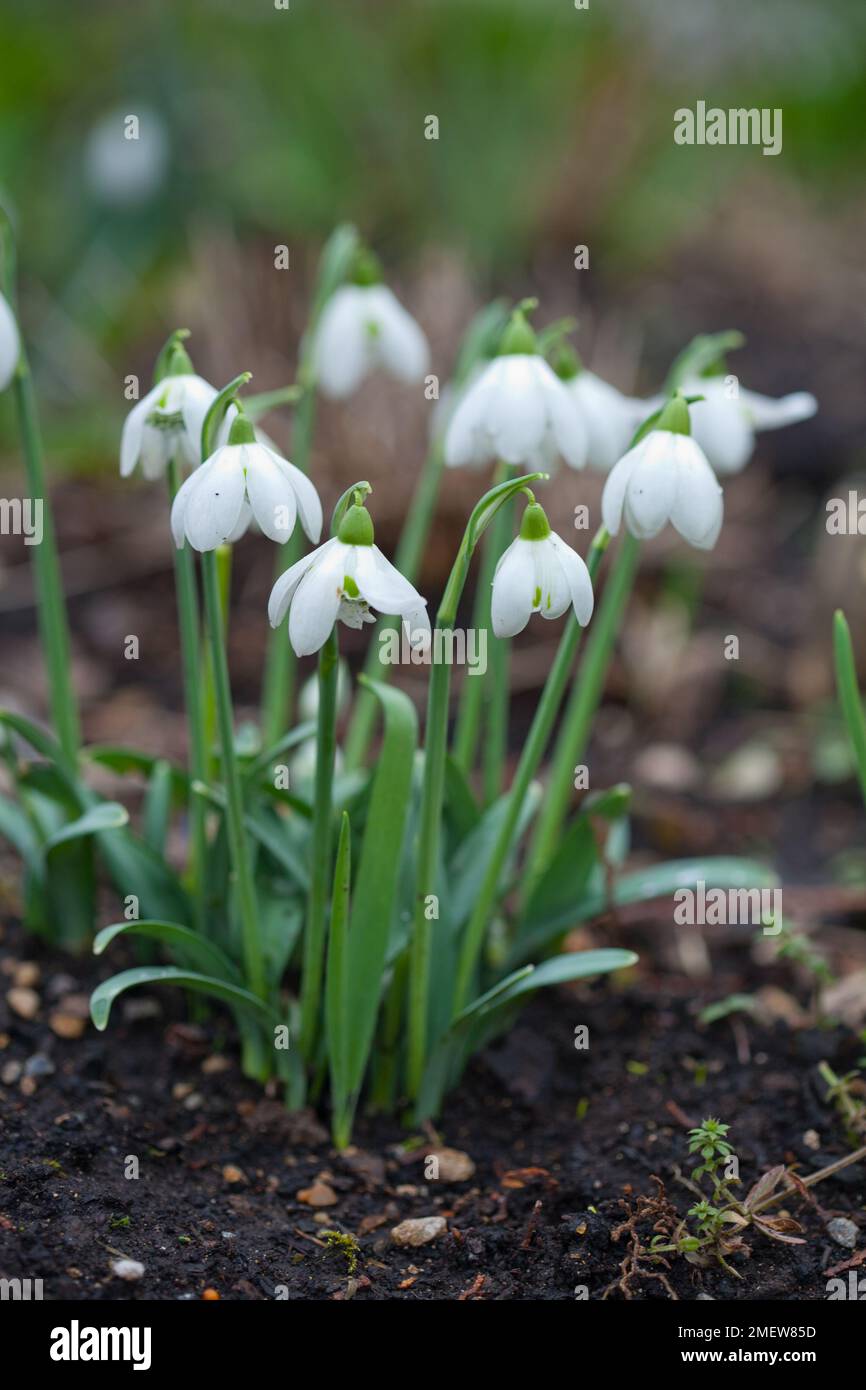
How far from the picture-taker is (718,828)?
2.86 m

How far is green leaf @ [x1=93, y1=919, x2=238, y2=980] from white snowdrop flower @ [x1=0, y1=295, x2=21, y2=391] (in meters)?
0.66

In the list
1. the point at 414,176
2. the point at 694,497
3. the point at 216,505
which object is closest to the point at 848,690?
the point at 694,497

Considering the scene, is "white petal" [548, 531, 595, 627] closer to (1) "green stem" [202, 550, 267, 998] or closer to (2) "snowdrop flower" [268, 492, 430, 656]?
(2) "snowdrop flower" [268, 492, 430, 656]

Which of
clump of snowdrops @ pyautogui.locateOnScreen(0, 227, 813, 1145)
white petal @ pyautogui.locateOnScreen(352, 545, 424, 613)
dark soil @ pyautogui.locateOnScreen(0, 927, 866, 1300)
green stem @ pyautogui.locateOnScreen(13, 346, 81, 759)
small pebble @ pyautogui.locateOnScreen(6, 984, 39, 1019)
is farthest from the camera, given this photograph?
small pebble @ pyautogui.locateOnScreen(6, 984, 39, 1019)

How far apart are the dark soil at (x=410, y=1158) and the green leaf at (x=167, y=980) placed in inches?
6.5

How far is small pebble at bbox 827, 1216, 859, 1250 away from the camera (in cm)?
166

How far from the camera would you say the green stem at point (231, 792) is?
163 cm

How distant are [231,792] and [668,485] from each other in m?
0.63

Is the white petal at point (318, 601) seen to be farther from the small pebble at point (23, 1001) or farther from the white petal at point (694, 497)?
the small pebble at point (23, 1001)

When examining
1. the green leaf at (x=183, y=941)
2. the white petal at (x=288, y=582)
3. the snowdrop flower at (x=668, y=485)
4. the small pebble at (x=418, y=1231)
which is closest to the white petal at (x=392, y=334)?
the snowdrop flower at (x=668, y=485)

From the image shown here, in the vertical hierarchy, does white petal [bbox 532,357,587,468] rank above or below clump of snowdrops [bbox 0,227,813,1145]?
above

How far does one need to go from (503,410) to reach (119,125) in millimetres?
4186

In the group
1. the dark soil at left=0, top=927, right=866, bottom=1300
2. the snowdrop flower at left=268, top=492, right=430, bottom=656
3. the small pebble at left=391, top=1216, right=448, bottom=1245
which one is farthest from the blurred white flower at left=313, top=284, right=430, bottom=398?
the small pebble at left=391, top=1216, right=448, bottom=1245
